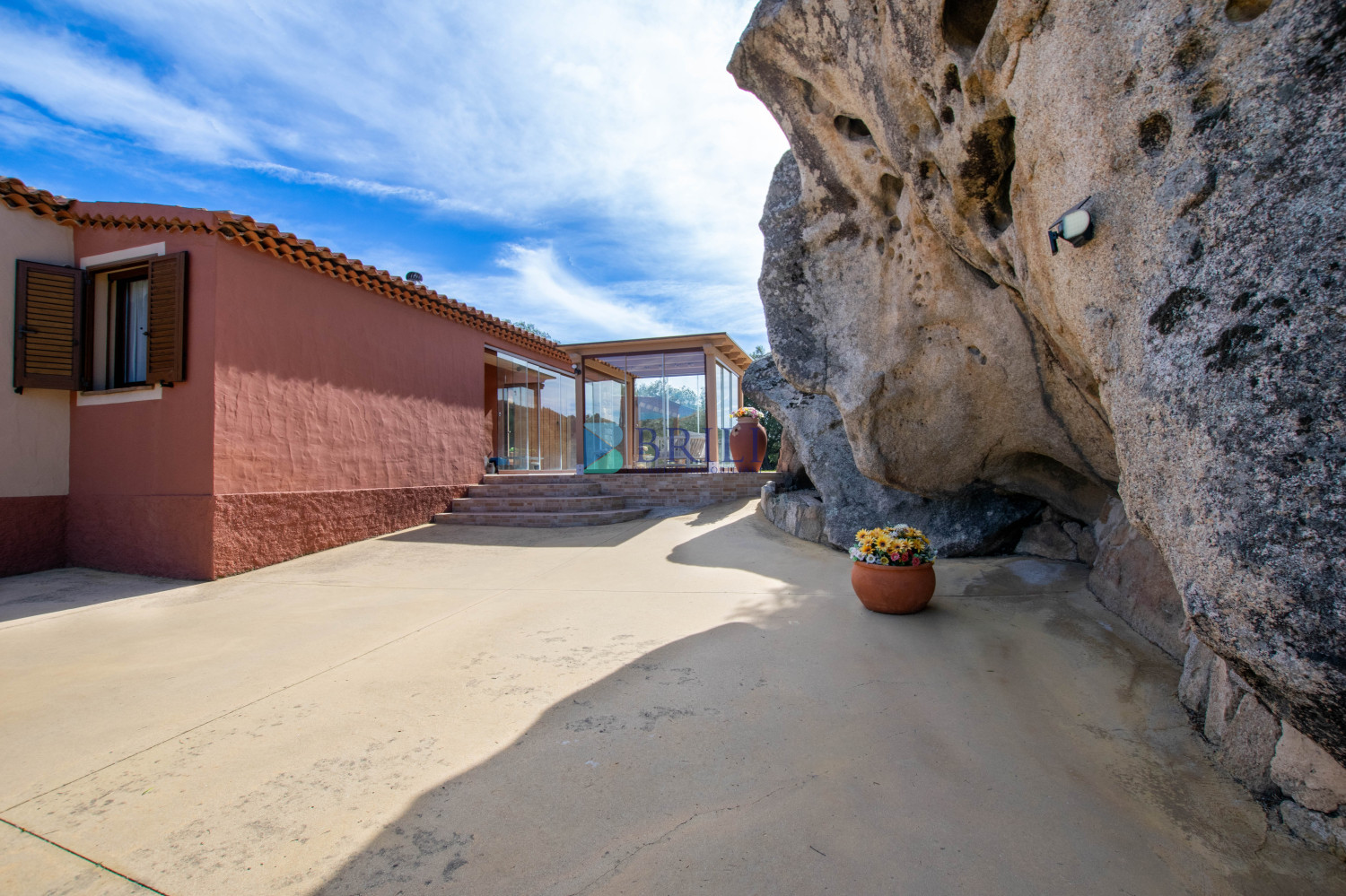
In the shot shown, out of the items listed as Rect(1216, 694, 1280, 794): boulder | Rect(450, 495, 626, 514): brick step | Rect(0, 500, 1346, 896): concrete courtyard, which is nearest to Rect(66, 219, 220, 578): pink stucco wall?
Rect(0, 500, 1346, 896): concrete courtyard

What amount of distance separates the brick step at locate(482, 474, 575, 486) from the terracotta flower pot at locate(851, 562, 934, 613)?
6.86 m

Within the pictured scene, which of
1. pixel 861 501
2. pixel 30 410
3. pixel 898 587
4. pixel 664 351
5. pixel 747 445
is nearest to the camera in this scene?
pixel 898 587

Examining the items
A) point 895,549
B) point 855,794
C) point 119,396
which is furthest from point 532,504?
point 855,794

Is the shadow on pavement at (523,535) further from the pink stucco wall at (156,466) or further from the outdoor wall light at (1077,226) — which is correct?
the outdoor wall light at (1077,226)

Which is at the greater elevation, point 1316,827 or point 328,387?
point 328,387

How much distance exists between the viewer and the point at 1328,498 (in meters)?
1.34

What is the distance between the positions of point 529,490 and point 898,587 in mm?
7240

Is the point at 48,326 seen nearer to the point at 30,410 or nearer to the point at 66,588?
the point at 30,410

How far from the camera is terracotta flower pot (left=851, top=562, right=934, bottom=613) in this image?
428cm

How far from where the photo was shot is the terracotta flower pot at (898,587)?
4.28 m

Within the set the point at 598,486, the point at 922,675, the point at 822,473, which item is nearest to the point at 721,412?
the point at 598,486

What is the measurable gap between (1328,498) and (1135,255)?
0.89 metres

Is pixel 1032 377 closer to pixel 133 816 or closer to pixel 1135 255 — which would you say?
pixel 1135 255

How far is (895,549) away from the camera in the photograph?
4.35 meters
